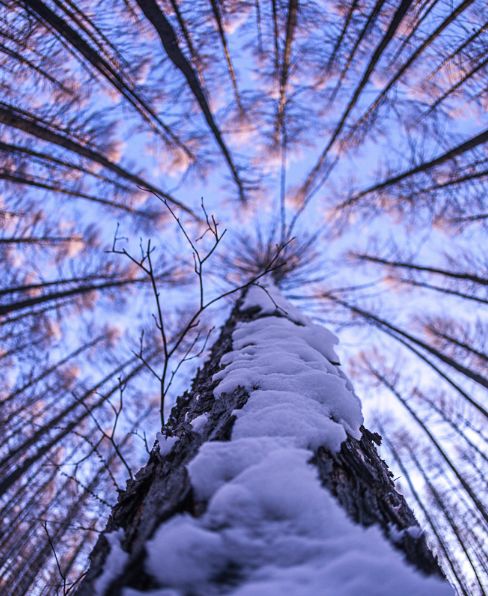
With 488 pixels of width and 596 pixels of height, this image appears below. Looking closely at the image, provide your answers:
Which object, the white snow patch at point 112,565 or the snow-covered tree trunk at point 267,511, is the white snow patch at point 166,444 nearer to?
the snow-covered tree trunk at point 267,511

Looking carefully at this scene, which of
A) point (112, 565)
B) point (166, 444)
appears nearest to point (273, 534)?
point (112, 565)

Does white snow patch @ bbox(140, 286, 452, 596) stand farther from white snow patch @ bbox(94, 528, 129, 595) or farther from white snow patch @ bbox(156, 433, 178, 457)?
white snow patch @ bbox(156, 433, 178, 457)

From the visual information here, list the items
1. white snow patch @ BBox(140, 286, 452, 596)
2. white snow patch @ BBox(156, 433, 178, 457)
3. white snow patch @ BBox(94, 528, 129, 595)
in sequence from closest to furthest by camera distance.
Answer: white snow patch @ BBox(140, 286, 452, 596)
white snow patch @ BBox(94, 528, 129, 595)
white snow patch @ BBox(156, 433, 178, 457)

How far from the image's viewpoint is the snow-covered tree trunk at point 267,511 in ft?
2.19

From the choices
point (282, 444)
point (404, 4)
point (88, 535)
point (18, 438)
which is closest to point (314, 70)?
point (404, 4)

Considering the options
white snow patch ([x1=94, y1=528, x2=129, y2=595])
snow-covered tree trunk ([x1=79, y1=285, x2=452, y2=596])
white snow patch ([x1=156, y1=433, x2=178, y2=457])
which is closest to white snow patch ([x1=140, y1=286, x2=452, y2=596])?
snow-covered tree trunk ([x1=79, y1=285, x2=452, y2=596])

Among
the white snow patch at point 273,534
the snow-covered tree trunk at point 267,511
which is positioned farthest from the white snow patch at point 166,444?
the white snow patch at point 273,534

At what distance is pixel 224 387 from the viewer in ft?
5.13

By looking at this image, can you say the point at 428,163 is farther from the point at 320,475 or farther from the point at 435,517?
the point at 435,517

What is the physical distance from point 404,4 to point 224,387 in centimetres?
424

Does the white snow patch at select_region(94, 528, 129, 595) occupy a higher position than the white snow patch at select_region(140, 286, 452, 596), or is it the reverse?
the white snow patch at select_region(140, 286, 452, 596)

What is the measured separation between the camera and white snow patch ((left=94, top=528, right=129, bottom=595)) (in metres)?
0.77

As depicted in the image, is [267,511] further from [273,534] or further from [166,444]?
[166,444]

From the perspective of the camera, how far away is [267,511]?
2.50 feet
